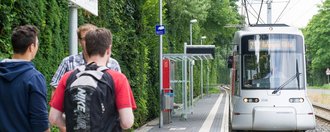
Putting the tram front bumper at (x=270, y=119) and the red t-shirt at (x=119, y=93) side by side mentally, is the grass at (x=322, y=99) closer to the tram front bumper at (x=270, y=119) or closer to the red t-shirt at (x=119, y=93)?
the tram front bumper at (x=270, y=119)

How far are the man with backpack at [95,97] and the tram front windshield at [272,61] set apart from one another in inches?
444

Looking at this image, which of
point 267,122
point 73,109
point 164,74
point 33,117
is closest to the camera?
point 73,109

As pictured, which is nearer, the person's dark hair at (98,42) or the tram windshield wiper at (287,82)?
the person's dark hair at (98,42)

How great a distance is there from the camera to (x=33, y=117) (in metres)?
4.17

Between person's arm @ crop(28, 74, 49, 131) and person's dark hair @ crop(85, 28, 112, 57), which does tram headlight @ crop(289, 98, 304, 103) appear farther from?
person's dark hair @ crop(85, 28, 112, 57)

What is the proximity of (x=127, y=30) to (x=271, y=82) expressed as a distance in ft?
14.0

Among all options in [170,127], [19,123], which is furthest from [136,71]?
[19,123]

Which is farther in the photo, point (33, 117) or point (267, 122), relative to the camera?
point (267, 122)

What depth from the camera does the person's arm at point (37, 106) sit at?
4.17m

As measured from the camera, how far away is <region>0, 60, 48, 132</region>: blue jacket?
13.7 feet

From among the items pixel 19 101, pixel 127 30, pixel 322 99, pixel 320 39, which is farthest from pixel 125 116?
pixel 320 39

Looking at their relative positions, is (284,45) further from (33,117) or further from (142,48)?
(33,117)

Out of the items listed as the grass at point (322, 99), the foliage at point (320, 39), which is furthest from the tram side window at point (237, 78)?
the foliage at point (320, 39)

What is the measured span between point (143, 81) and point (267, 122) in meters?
4.58
